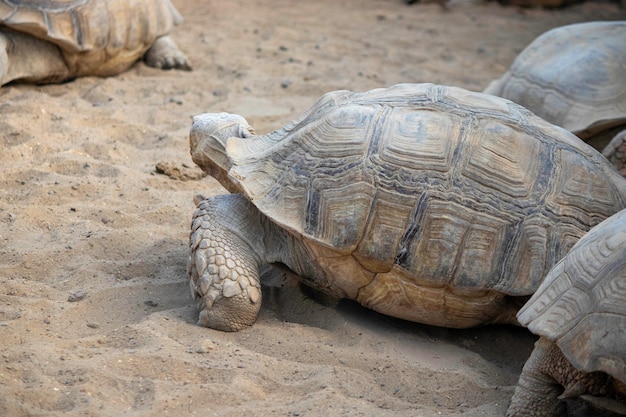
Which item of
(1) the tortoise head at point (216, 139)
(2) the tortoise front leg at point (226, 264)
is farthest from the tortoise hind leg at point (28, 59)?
(2) the tortoise front leg at point (226, 264)

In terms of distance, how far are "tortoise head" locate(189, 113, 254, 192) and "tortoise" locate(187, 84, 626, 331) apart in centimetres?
25

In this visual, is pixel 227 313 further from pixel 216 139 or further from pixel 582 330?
pixel 582 330

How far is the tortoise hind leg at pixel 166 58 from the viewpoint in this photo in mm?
6555

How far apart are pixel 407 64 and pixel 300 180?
413 centimetres

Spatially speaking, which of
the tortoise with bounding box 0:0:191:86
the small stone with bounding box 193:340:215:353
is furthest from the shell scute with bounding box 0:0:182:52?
the small stone with bounding box 193:340:215:353

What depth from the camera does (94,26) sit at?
593cm

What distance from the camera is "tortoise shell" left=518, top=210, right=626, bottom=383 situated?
8.15ft

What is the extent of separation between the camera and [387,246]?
3193mm

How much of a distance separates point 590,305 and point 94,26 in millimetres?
4333

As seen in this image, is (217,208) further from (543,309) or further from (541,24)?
(541,24)

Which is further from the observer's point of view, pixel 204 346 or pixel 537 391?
pixel 204 346

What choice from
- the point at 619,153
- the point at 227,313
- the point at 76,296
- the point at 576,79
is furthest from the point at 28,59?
the point at 619,153

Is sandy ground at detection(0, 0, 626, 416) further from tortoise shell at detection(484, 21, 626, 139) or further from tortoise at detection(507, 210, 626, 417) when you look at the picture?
tortoise shell at detection(484, 21, 626, 139)

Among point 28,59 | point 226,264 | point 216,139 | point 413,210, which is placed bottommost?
point 28,59
